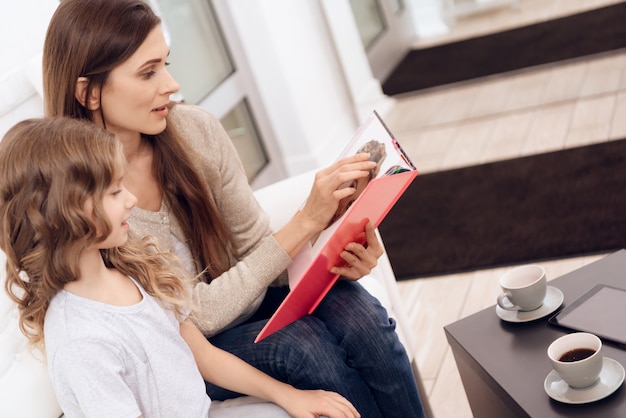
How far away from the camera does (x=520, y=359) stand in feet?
4.19

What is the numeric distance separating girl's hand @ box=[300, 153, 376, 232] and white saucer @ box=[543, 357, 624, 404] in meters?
0.44

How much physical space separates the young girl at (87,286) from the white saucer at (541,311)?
292 mm

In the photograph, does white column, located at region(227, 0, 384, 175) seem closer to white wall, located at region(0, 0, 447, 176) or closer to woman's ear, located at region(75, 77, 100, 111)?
white wall, located at region(0, 0, 447, 176)

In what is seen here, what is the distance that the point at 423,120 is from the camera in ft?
12.4

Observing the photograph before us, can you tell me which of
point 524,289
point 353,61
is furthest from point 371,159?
point 353,61

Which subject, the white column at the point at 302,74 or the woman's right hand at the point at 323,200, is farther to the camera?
the white column at the point at 302,74

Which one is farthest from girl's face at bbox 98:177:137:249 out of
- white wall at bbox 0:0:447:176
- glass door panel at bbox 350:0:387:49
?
glass door panel at bbox 350:0:387:49

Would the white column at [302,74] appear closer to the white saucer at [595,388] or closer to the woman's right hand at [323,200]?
the woman's right hand at [323,200]

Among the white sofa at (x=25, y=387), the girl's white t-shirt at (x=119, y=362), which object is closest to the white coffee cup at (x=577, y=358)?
the white sofa at (x=25, y=387)

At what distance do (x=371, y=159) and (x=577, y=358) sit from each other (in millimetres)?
458

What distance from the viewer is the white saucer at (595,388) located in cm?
112

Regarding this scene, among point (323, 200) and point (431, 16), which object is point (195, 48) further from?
point (323, 200)

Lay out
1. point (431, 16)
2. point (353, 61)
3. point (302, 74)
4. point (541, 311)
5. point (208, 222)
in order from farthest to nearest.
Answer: point (353, 61)
point (431, 16)
point (302, 74)
point (208, 222)
point (541, 311)

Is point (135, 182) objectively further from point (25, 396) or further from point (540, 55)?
point (540, 55)
